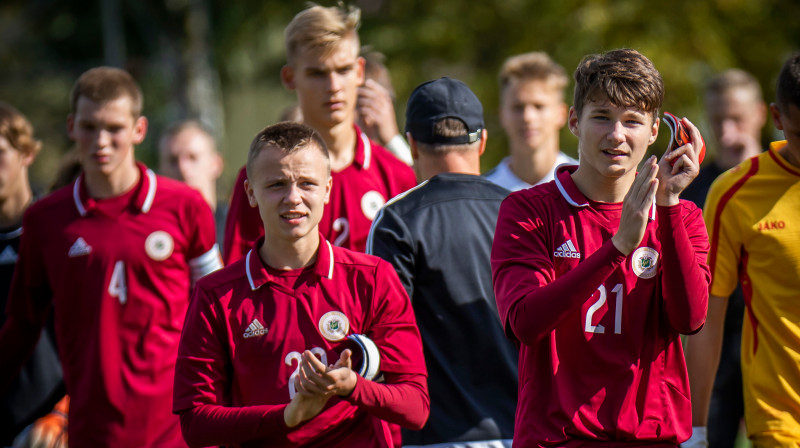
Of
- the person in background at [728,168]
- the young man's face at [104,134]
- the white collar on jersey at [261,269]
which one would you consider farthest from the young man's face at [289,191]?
the person in background at [728,168]

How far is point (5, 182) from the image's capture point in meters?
6.31

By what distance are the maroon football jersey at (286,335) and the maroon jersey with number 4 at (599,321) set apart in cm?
55

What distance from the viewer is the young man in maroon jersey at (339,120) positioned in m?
5.37

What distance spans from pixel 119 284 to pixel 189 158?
10.5ft

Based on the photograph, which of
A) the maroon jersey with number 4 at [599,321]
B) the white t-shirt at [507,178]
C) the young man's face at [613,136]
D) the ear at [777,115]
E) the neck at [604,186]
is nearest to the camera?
the maroon jersey with number 4 at [599,321]

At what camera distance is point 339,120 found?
548 cm

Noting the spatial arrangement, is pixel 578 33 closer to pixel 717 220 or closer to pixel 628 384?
pixel 717 220

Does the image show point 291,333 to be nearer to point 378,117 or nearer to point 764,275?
point 764,275

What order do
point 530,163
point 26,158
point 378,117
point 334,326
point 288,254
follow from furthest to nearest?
1. point 530,163
2. point 378,117
3. point 26,158
4. point 288,254
5. point 334,326

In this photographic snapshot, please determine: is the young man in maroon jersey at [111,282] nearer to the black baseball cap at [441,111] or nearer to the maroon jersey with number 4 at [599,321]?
the black baseball cap at [441,111]

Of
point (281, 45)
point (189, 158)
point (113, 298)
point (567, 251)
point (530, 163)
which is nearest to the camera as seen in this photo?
point (567, 251)

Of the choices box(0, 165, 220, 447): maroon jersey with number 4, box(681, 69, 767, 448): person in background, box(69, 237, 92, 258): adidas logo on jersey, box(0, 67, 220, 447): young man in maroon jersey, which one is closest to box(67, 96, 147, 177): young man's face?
box(0, 67, 220, 447): young man in maroon jersey

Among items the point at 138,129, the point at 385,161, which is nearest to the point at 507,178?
the point at 385,161

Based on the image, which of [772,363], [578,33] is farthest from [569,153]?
[772,363]
